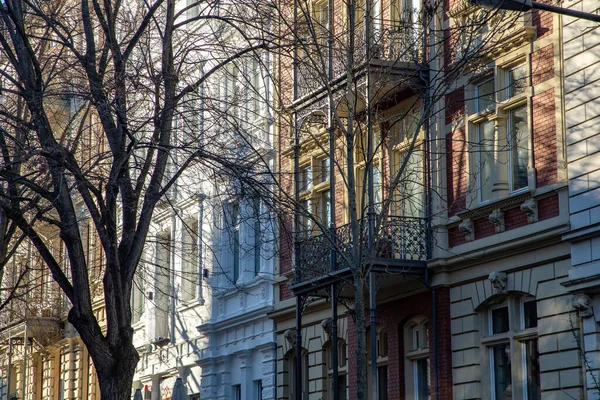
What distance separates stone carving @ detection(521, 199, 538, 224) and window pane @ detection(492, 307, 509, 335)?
6.35 ft

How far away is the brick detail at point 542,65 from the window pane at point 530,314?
12.5 feet

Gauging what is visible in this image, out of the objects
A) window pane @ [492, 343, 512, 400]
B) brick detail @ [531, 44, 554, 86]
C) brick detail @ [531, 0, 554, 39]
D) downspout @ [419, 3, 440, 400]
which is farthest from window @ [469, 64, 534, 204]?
window pane @ [492, 343, 512, 400]

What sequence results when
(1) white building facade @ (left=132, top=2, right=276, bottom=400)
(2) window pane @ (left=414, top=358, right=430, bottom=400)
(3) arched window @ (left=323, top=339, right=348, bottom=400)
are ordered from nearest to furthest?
1. (2) window pane @ (left=414, top=358, right=430, bottom=400)
2. (3) arched window @ (left=323, top=339, right=348, bottom=400)
3. (1) white building facade @ (left=132, top=2, right=276, bottom=400)

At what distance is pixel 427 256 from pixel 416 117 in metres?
2.84

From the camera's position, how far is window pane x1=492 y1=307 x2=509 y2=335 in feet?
61.9

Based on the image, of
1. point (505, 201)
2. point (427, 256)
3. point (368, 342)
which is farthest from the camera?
point (368, 342)

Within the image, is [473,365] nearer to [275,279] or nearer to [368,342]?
[368,342]

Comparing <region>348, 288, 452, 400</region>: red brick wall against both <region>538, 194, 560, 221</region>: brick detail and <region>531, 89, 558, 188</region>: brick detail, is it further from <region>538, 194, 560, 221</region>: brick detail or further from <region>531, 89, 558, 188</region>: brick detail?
<region>531, 89, 558, 188</region>: brick detail

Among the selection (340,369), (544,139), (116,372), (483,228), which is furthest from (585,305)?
(340,369)

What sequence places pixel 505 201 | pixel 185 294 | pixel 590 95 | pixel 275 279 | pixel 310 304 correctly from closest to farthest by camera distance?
pixel 590 95 → pixel 505 201 → pixel 310 304 → pixel 275 279 → pixel 185 294

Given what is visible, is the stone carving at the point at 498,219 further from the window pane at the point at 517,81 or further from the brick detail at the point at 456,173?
the window pane at the point at 517,81

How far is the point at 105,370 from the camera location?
17.0 metres

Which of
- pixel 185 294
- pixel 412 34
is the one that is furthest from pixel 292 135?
pixel 185 294

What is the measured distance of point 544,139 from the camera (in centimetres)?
1792
